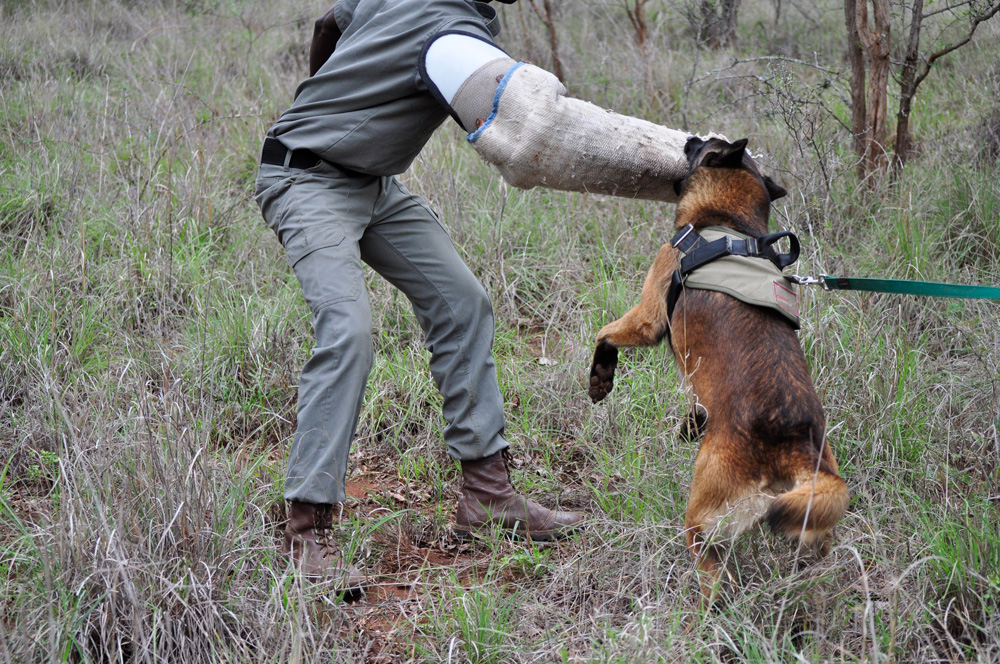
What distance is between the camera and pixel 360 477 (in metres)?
3.80

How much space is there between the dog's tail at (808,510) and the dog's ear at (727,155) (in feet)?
4.08

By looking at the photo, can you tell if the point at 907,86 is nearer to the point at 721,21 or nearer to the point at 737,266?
the point at 737,266

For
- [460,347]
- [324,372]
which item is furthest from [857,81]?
[324,372]

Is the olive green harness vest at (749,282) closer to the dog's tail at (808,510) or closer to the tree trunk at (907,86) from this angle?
the dog's tail at (808,510)

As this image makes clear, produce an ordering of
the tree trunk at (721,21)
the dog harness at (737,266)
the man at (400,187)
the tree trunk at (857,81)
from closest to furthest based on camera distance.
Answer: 1. the man at (400,187)
2. the dog harness at (737,266)
3. the tree trunk at (857,81)
4. the tree trunk at (721,21)

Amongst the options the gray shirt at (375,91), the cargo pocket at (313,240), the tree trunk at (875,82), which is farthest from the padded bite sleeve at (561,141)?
the tree trunk at (875,82)

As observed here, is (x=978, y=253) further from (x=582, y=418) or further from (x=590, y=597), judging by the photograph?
(x=590, y=597)

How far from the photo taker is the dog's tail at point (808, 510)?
216 cm

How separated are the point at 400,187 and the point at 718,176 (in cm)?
126

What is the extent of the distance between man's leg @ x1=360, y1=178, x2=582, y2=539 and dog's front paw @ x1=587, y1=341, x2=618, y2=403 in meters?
0.41

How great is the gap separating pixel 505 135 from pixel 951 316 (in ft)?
9.18

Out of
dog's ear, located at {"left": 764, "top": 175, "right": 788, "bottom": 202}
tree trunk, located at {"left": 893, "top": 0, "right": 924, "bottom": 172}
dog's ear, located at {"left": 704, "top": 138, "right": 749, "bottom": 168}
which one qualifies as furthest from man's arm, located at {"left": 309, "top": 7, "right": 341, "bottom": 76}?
tree trunk, located at {"left": 893, "top": 0, "right": 924, "bottom": 172}

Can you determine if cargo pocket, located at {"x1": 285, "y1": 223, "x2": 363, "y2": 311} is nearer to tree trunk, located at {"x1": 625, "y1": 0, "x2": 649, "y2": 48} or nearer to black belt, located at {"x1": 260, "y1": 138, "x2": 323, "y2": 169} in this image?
black belt, located at {"x1": 260, "y1": 138, "x2": 323, "y2": 169}

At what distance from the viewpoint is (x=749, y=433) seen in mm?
2457
